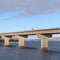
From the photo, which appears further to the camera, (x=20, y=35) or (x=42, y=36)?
(x=20, y=35)

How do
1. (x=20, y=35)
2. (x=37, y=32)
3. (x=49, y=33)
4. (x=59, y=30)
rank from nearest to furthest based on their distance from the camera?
(x=59, y=30), (x=49, y=33), (x=37, y=32), (x=20, y=35)

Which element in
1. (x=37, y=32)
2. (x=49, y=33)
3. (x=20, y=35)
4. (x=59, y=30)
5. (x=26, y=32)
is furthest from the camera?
(x=20, y=35)

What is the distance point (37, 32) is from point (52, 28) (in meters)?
15.6

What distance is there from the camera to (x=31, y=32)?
435ft

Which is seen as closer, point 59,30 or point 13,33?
point 59,30

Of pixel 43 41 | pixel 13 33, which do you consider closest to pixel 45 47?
pixel 43 41

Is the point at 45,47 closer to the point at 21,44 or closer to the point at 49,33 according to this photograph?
the point at 49,33

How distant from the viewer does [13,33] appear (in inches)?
6102

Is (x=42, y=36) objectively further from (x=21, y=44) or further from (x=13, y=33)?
(x=13, y=33)

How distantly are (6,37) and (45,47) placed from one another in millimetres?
63480

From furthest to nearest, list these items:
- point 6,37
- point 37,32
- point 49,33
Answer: point 6,37 < point 37,32 < point 49,33

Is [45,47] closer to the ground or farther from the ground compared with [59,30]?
closer to the ground

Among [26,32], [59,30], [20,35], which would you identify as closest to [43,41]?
[59,30]

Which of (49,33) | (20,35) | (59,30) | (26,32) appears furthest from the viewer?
(20,35)
